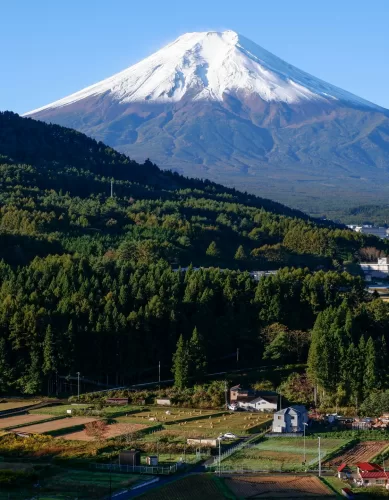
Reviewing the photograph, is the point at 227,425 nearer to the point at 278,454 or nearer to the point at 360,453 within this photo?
the point at 278,454

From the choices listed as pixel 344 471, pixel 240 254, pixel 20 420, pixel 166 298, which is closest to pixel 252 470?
pixel 344 471

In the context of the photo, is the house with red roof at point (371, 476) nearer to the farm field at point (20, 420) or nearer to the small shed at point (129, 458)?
the small shed at point (129, 458)

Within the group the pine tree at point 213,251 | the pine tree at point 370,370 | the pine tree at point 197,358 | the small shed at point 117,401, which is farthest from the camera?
the pine tree at point 213,251

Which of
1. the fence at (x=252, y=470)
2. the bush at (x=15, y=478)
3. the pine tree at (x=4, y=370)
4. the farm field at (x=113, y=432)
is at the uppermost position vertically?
the pine tree at (x=4, y=370)

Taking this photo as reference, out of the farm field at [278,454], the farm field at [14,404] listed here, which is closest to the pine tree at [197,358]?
the farm field at [14,404]

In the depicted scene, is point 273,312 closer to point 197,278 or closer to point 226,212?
point 197,278

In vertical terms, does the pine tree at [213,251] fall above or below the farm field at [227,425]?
above
